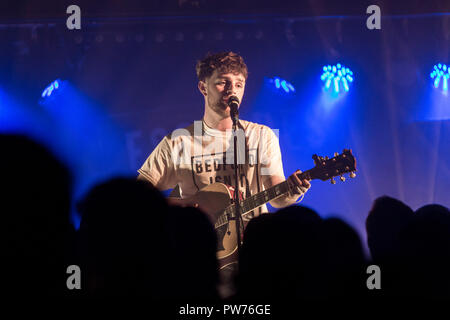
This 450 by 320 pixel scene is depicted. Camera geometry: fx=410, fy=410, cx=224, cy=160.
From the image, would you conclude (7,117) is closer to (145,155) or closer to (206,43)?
(145,155)

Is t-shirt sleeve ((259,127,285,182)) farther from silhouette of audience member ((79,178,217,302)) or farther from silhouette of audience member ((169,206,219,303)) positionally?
silhouette of audience member ((79,178,217,302))

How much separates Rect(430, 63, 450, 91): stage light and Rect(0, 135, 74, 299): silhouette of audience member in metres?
5.19

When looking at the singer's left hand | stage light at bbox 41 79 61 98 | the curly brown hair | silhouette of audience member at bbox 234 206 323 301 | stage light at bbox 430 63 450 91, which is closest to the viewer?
silhouette of audience member at bbox 234 206 323 301

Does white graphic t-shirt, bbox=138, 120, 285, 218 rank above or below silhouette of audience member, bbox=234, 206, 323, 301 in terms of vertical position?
above

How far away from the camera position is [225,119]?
448 centimetres

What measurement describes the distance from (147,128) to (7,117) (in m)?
1.70

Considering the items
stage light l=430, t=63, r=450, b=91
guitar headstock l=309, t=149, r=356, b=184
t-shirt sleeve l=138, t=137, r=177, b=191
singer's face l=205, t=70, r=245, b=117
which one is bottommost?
guitar headstock l=309, t=149, r=356, b=184

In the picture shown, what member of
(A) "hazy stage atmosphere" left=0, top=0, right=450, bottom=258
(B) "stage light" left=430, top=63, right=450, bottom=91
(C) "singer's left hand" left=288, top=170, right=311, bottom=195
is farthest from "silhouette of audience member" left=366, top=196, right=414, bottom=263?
(B) "stage light" left=430, top=63, right=450, bottom=91

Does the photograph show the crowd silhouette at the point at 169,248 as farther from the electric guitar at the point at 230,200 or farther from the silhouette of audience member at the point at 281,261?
the electric guitar at the point at 230,200

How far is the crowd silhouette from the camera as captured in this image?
961 millimetres

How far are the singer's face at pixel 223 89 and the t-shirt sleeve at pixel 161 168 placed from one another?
68cm

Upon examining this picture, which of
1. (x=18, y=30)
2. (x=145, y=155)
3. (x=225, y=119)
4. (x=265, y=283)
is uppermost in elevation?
(x=18, y=30)
